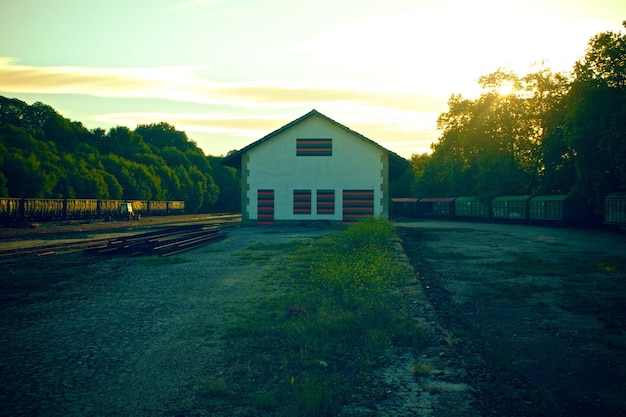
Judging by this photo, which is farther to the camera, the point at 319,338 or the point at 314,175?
the point at 314,175

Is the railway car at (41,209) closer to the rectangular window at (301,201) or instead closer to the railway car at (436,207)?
the rectangular window at (301,201)

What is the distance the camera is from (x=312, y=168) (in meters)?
28.4

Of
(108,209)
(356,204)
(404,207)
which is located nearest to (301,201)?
(356,204)

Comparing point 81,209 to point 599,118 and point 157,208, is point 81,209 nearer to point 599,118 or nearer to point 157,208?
point 157,208

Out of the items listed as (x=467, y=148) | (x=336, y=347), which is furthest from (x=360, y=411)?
(x=467, y=148)

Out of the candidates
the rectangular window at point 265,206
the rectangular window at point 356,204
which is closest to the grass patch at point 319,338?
the rectangular window at point 356,204

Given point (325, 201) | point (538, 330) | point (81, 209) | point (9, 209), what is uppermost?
point (325, 201)

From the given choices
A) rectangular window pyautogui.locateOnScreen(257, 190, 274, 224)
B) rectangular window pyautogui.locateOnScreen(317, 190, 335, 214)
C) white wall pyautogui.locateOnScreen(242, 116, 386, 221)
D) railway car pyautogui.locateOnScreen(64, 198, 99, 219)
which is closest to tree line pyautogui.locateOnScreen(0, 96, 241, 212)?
railway car pyautogui.locateOnScreen(64, 198, 99, 219)

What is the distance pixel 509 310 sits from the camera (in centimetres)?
700

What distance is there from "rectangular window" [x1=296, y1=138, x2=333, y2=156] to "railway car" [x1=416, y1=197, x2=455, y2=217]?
26.2 meters

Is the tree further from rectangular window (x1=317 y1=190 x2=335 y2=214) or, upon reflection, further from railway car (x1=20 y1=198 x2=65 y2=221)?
railway car (x1=20 y1=198 x2=65 y2=221)

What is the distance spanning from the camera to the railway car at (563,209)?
103 feet

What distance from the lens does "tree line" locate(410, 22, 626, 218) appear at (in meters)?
29.7

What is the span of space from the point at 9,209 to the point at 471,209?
37632mm
